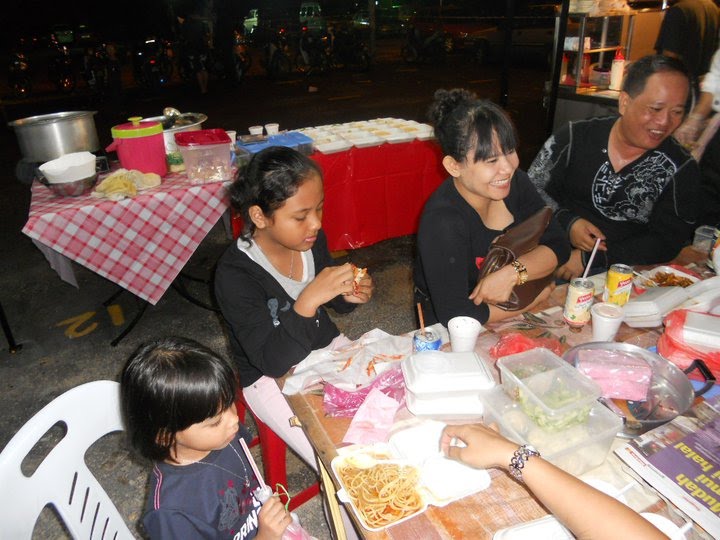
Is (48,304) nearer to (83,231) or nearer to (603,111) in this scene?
(83,231)

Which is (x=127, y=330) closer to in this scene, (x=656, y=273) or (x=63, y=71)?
(x=656, y=273)

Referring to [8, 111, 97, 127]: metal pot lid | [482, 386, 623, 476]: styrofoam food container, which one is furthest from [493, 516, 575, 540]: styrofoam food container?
[8, 111, 97, 127]: metal pot lid

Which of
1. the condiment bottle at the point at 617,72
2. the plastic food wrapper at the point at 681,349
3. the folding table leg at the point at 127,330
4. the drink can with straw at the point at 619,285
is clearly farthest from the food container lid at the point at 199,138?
the condiment bottle at the point at 617,72

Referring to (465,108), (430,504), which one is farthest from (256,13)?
(430,504)

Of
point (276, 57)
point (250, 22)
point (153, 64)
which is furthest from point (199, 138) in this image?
point (250, 22)

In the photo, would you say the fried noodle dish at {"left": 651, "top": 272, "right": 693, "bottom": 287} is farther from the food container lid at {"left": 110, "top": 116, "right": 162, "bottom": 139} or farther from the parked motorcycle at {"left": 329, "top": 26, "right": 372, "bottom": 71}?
the parked motorcycle at {"left": 329, "top": 26, "right": 372, "bottom": 71}

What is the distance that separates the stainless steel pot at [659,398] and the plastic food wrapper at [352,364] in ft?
2.04

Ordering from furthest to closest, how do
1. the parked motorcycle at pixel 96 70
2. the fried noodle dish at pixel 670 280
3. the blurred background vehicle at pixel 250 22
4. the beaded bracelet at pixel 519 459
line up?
the blurred background vehicle at pixel 250 22, the parked motorcycle at pixel 96 70, the fried noodle dish at pixel 670 280, the beaded bracelet at pixel 519 459

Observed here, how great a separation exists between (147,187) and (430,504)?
312 cm

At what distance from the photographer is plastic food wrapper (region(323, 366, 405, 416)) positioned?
157 centimetres

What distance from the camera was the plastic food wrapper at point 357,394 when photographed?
157cm

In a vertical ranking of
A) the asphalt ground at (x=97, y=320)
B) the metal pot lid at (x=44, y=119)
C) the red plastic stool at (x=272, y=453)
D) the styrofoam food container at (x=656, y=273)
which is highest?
the metal pot lid at (x=44, y=119)

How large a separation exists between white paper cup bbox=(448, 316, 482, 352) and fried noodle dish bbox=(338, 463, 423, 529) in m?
0.56

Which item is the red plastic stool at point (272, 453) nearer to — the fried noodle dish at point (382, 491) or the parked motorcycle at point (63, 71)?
the fried noodle dish at point (382, 491)
